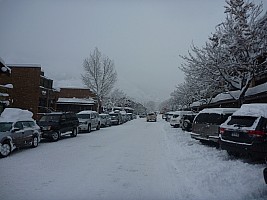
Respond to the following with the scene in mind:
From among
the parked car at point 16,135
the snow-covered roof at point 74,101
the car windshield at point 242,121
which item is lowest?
the parked car at point 16,135

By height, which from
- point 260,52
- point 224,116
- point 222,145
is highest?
point 260,52

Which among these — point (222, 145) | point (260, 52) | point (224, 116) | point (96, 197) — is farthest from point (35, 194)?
point (260, 52)

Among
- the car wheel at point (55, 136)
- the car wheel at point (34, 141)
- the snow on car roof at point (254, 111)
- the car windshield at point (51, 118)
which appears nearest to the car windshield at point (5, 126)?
the car wheel at point (34, 141)

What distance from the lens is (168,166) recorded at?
9.12 metres

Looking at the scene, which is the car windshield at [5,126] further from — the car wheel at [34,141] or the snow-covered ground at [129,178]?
the car wheel at [34,141]

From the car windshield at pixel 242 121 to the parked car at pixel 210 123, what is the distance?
98.5 inches

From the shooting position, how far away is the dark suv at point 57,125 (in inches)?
635

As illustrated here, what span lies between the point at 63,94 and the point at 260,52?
155 feet

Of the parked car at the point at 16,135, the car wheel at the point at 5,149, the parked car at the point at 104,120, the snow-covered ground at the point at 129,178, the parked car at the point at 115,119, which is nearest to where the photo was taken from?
the snow-covered ground at the point at 129,178

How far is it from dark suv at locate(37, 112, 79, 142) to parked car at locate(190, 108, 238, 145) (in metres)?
8.13

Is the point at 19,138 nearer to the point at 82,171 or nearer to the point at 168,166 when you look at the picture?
the point at 82,171

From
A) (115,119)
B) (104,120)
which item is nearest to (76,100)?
(115,119)

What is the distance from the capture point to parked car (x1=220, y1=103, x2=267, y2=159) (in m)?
8.53

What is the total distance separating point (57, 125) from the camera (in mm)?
16688
